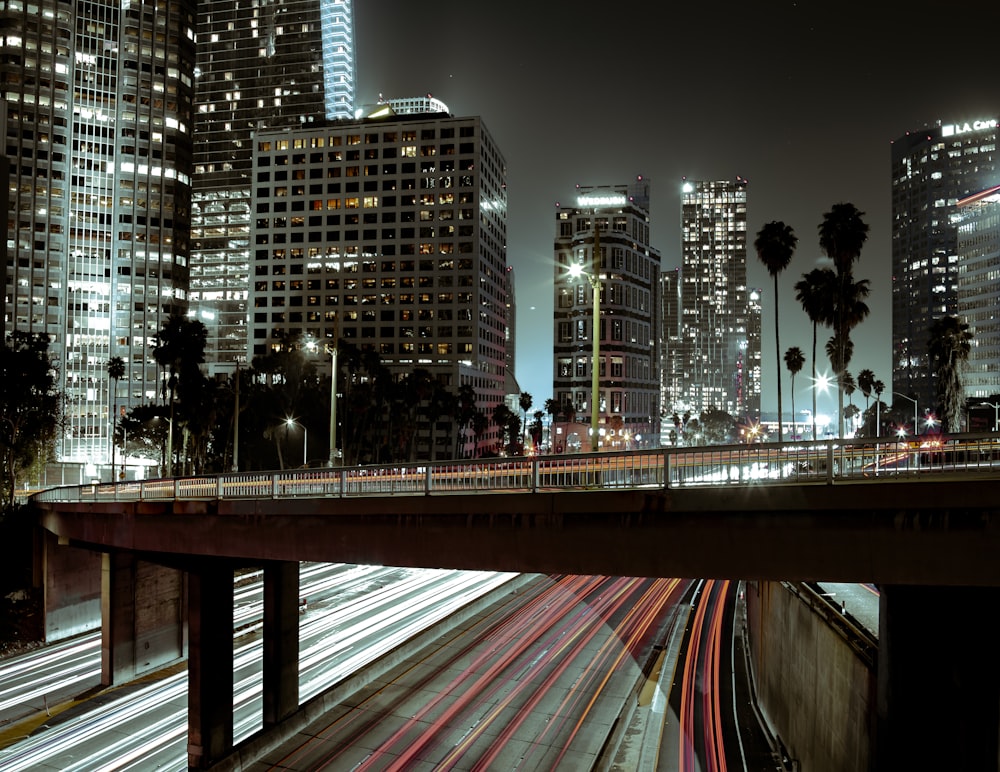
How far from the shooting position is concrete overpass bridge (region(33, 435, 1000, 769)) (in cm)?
1262

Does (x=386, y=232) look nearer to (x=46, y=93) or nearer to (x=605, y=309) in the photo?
(x=605, y=309)

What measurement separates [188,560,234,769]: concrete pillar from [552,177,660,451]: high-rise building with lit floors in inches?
4646

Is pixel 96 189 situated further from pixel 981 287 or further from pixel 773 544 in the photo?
pixel 981 287

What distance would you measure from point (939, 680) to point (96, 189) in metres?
159

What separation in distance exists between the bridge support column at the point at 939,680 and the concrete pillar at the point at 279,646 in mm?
19030

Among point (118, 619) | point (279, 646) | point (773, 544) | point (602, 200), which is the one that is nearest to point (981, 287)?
point (602, 200)

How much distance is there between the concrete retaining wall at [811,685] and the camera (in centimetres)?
1853

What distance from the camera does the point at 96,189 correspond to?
445ft

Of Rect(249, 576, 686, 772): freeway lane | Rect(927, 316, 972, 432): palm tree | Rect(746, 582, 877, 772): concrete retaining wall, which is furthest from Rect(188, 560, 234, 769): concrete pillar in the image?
Rect(927, 316, 972, 432): palm tree

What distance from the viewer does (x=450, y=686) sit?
95.8 ft

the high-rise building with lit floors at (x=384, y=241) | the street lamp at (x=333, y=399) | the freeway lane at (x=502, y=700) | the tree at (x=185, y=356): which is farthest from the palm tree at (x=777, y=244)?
the high-rise building with lit floors at (x=384, y=241)

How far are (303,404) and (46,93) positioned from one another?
96864 millimetres

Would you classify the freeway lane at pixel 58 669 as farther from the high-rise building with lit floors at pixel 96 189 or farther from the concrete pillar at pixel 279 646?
the high-rise building with lit floors at pixel 96 189

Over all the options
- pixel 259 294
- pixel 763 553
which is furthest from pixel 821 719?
pixel 259 294
